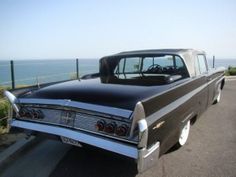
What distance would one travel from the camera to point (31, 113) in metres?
3.45

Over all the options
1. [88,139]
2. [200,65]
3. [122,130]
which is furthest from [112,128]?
[200,65]

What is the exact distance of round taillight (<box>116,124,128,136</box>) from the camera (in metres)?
2.71

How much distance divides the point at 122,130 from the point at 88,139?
1.34 ft

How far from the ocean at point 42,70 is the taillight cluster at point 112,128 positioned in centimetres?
450

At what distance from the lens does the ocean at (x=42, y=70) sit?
8.91m

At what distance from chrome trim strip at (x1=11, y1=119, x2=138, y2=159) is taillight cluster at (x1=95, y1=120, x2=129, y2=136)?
10cm

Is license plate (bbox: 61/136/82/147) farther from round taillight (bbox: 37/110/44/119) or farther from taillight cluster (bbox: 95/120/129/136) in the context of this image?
round taillight (bbox: 37/110/44/119)

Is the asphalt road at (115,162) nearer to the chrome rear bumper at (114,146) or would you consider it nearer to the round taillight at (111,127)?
the chrome rear bumper at (114,146)

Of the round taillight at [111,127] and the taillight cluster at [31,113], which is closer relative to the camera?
the round taillight at [111,127]

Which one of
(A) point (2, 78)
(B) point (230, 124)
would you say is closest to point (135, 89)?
(B) point (230, 124)

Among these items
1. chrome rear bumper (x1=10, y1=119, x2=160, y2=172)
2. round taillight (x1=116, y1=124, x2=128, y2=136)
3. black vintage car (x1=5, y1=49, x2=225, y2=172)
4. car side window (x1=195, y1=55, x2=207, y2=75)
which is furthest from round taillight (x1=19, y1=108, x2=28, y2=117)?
car side window (x1=195, y1=55, x2=207, y2=75)

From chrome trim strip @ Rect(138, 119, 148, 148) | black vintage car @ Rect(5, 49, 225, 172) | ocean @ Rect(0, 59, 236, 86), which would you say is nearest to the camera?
chrome trim strip @ Rect(138, 119, 148, 148)

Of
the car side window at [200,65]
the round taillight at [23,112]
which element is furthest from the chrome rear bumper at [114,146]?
the car side window at [200,65]

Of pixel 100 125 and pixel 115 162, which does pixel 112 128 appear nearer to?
pixel 100 125
